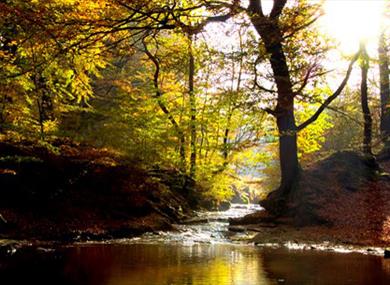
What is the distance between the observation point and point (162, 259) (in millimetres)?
9344

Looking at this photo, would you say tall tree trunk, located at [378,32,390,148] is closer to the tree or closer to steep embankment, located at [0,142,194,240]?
the tree

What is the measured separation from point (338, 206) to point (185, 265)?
8.82m

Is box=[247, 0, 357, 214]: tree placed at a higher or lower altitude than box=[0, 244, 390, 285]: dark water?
higher

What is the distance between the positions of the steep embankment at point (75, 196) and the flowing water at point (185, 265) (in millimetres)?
1970

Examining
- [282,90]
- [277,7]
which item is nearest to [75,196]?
[282,90]

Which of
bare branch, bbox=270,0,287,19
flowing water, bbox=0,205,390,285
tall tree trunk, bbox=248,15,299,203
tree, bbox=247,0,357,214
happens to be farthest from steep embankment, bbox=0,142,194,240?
bare branch, bbox=270,0,287,19

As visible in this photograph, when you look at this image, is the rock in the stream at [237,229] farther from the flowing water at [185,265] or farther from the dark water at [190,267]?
the dark water at [190,267]

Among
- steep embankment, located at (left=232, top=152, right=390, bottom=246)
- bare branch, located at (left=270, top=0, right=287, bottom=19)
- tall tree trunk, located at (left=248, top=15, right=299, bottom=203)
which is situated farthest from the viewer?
bare branch, located at (left=270, top=0, right=287, bottom=19)

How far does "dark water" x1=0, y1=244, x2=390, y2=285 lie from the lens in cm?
697

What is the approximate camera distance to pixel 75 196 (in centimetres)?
1551

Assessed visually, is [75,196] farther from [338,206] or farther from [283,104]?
[338,206]

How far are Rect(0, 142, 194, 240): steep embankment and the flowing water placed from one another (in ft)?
6.46

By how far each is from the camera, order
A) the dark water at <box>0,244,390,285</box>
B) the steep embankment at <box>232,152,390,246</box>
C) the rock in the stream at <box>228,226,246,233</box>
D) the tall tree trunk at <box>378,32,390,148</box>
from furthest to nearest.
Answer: the tall tree trunk at <box>378,32,390,148</box> → the rock in the stream at <box>228,226,246,233</box> → the steep embankment at <box>232,152,390,246</box> → the dark water at <box>0,244,390,285</box>

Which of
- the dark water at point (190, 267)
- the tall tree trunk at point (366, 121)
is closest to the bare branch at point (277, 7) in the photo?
the tall tree trunk at point (366, 121)
